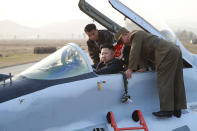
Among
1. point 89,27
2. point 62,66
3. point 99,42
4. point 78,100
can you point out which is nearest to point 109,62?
point 62,66

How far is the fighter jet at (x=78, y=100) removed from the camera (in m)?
2.83

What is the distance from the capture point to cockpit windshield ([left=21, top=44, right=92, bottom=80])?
127 inches

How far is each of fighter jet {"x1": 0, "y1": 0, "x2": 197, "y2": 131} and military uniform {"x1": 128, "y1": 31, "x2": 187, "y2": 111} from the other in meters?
0.23

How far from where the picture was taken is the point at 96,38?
16.0 ft

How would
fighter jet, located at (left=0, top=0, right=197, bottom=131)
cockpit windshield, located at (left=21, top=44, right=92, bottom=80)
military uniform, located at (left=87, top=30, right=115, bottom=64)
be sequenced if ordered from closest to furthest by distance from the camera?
1. fighter jet, located at (left=0, top=0, right=197, bottom=131)
2. cockpit windshield, located at (left=21, top=44, right=92, bottom=80)
3. military uniform, located at (left=87, top=30, right=115, bottom=64)

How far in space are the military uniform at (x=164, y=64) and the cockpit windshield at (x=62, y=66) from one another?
0.72 m

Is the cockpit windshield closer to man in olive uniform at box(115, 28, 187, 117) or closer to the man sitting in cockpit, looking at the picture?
the man sitting in cockpit

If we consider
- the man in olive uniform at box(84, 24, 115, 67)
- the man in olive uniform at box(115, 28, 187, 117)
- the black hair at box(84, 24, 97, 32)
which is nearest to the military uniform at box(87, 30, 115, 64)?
the man in olive uniform at box(84, 24, 115, 67)

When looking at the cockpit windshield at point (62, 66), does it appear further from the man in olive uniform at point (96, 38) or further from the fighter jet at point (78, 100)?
the man in olive uniform at point (96, 38)

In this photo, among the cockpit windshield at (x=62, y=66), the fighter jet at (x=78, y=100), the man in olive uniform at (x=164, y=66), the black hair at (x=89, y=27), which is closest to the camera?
the fighter jet at (x=78, y=100)

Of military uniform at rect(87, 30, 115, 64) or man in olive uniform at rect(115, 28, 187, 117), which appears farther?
military uniform at rect(87, 30, 115, 64)

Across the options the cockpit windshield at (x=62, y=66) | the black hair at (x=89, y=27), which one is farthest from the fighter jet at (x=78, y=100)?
the black hair at (x=89, y=27)

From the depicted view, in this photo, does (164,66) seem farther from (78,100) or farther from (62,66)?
(62,66)

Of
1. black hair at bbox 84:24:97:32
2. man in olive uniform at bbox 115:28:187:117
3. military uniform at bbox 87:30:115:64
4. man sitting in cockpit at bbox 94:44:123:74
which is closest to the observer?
man in olive uniform at bbox 115:28:187:117
